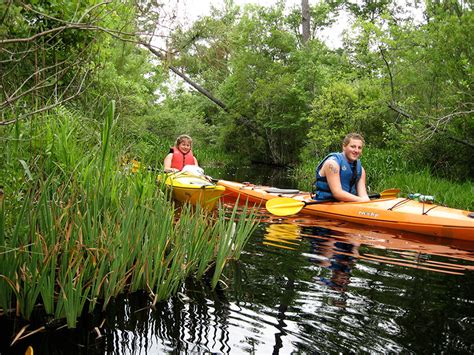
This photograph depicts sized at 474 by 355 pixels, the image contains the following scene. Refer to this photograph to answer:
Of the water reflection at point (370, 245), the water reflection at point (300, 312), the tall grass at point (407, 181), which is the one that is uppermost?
the tall grass at point (407, 181)

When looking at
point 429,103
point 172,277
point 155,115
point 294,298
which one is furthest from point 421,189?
point 155,115

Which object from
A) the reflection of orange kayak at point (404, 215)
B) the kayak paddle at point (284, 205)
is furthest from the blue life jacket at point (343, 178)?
the kayak paddle at point (284, 205)

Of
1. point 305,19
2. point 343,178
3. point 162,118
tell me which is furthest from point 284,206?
point 305,19

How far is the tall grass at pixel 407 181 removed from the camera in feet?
27.9

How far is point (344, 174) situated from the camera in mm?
7129

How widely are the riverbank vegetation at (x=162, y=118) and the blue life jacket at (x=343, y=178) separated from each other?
73.4 inches

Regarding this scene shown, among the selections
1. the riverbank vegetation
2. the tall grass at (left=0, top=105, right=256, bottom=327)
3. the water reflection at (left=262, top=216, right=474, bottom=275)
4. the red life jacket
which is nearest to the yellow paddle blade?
the water reflection at (left=262, top=216, right=474, bottom=275)

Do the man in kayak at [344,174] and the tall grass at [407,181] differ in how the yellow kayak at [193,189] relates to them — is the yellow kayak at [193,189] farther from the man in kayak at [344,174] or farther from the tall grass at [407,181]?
the tall grass at [407,181]

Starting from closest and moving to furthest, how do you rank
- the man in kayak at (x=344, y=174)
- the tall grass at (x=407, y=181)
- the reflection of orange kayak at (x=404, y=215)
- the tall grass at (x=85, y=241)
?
the tall grass at (x=85, y=241) → the reflection of orange kayak at (x=404, y=215) → the man in kayak at (x=344, y=174) → the tall grass at (x=407, y=181)

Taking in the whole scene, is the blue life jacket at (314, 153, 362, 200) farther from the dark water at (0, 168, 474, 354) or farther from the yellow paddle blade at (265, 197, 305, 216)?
the dark water at (0, 168, 474, 354)

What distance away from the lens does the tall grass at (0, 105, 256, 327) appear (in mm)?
2533

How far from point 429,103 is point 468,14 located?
2.09m

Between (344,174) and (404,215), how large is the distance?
1.00 metres

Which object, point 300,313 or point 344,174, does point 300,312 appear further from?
point 344,174
